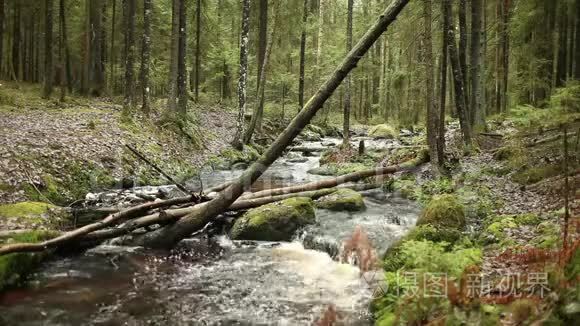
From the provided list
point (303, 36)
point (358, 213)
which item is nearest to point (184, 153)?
point (358, 213)

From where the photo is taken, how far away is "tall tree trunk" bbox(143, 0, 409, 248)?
22.2 ft

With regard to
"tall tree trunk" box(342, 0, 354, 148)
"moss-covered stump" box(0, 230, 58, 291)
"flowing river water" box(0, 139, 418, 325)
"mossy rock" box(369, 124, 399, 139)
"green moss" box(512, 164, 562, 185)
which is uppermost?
"tall tree trunk" box(342, 0, 354, 148)

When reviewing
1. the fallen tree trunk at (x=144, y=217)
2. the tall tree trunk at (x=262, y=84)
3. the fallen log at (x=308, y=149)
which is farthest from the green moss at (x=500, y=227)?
the fallen log at (x=308, y=149)

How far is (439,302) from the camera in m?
4.67

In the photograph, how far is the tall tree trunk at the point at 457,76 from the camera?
1366 centimetres

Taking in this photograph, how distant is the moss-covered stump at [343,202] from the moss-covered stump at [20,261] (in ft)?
21.7

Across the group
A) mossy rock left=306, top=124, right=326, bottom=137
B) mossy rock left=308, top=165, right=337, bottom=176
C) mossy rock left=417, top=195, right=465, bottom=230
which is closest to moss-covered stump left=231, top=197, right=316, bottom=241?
mossy rock left=417, top=195, right=465, bottom=230

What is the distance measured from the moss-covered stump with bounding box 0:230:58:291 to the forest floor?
266 centimetres

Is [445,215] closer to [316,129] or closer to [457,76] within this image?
[457,76]

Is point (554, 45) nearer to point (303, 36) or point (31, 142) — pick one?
point (303, 36)

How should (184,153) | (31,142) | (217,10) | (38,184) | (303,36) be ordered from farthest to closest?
1. (217,10)
2. (303,36)
3. (184,153)
4. (31,142)
5. (38,184)

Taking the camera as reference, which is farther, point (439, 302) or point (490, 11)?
point (490, 11)

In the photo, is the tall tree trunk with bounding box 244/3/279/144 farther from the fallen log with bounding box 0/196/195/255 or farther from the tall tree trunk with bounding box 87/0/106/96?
the fallen log with bounding box 0/196/195/255

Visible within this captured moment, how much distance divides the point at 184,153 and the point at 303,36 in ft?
50.2
